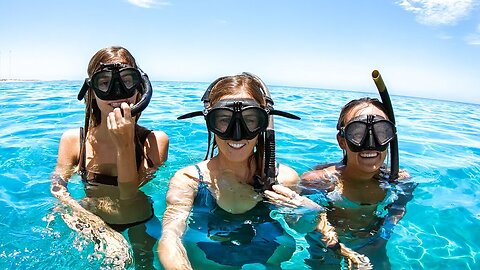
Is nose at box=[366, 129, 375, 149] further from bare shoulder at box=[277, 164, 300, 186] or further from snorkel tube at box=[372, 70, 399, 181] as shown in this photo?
bare shoulder at box=[277, 164, 300, 186]

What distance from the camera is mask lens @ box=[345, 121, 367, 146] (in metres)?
2.99

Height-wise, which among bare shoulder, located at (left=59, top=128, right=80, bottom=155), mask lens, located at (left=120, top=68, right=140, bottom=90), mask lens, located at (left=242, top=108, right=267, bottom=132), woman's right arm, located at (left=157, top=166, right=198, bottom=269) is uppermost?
mask lens, located at (left=120, top=68, right=140, bottom=90)

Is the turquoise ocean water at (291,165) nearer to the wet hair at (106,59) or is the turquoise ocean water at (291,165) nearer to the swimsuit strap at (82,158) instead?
the swimsuit strap at (82,158)

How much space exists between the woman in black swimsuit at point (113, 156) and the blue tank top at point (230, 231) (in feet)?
1.18

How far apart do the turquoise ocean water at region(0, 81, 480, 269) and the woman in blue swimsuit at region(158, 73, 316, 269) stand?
32 centimetres

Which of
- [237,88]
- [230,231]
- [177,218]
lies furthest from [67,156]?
[237,88]

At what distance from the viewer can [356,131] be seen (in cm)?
301

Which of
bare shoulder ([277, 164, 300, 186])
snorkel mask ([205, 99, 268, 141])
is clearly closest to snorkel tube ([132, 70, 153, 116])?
snorkel mask ([205, 99, 268, 141])

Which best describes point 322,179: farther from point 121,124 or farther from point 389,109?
Answer: point 121,124

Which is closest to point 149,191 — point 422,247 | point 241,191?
point 241,191

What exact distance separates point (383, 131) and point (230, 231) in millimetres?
1331

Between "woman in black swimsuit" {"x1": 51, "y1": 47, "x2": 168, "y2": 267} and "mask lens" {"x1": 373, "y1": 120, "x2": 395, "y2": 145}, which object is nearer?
"woman in black swimsuit" {"x1": 51, "y1": 47, "x2": 168, "y2": 267}

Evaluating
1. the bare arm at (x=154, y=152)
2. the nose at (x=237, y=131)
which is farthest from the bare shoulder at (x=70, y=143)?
the nose at (x=237, y=131)

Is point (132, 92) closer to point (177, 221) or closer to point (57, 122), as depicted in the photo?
point (177, 221)
